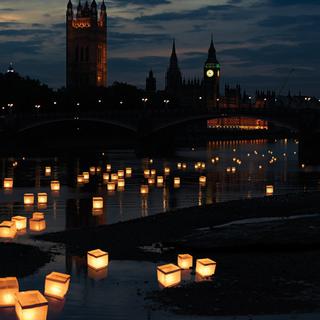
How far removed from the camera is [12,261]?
1007 inches

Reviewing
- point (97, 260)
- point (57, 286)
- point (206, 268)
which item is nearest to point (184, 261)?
point (206, 268)

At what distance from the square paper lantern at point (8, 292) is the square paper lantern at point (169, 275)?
Result: 4285mm

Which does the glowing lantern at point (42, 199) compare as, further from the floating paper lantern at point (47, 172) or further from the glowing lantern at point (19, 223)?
the floating paper lantern at point (47, 172)

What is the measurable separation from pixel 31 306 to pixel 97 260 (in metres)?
6.25

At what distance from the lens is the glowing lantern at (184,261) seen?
81.2ft

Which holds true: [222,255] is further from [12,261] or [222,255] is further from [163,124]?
[163,124]

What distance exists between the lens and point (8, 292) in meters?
20.8

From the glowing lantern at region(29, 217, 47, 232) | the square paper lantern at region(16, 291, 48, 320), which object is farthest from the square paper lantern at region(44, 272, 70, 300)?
the glowing lantern at region(29, 217, 47, 232)

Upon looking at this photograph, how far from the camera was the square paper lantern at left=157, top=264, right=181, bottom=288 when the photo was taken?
73.9 ft

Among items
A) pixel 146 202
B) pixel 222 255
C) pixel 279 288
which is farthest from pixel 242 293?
pixel 146 202

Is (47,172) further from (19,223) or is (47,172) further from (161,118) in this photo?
(161,118)

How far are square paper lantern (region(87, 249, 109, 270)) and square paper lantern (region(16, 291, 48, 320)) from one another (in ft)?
18.3

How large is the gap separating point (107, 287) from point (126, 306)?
2.27 meters

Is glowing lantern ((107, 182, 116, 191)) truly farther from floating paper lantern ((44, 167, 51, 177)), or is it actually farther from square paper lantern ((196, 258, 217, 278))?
square paper lantern ((196, 258, 217, 278))
